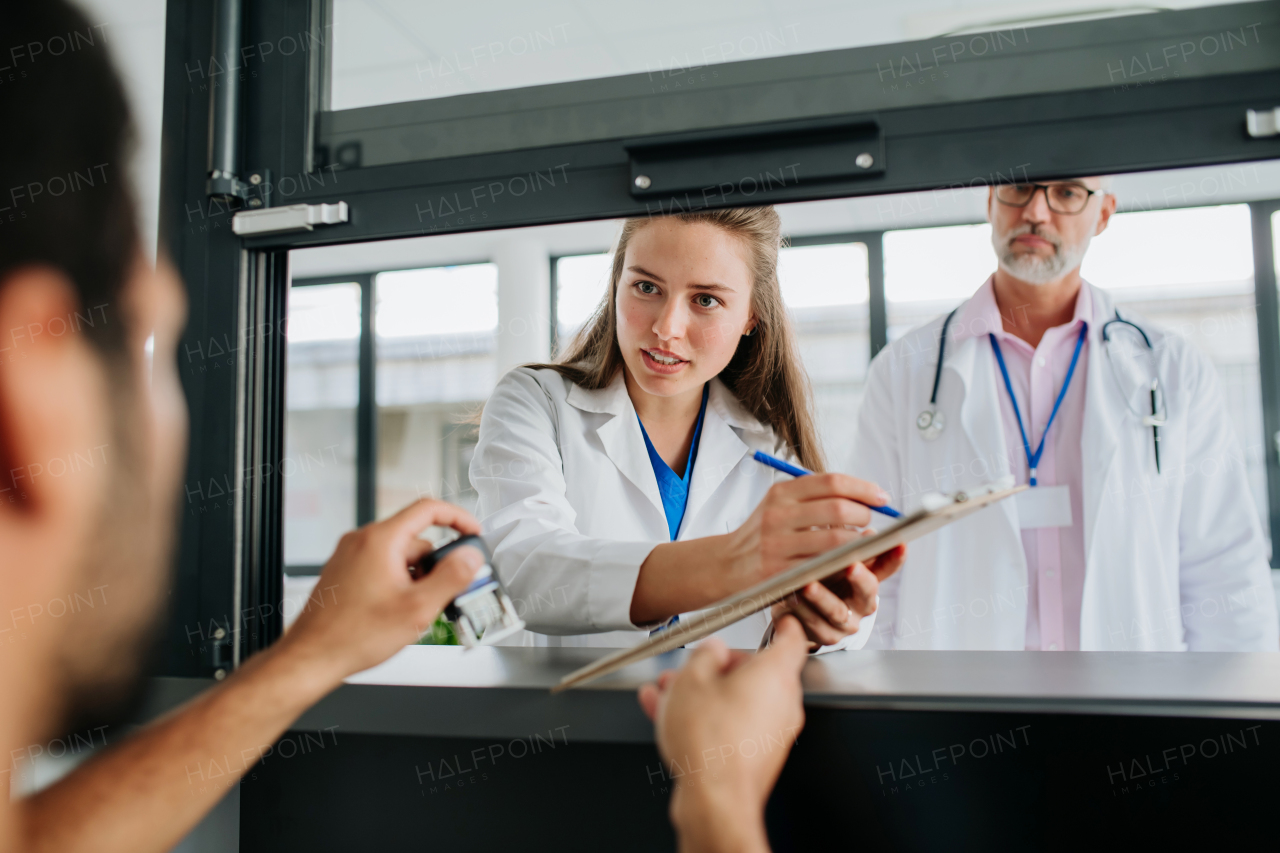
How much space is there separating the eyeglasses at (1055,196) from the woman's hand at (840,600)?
94cm

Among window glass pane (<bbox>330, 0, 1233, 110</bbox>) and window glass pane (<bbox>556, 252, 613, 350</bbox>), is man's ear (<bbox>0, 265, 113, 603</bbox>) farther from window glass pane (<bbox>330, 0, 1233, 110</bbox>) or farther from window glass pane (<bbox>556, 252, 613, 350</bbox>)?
window glass pane (<bbox>556, 252, 613, 350</bbox>)

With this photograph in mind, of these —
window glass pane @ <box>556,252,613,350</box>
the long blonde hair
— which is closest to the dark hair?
the long blonde hair

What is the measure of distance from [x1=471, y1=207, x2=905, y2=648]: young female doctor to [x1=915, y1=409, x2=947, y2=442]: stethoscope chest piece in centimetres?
36

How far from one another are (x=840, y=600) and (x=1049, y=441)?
956mm

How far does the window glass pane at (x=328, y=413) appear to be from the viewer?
4.66 m

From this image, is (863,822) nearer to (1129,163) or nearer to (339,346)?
(1129,163)

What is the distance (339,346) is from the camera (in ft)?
15.4

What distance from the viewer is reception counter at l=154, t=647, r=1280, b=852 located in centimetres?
56

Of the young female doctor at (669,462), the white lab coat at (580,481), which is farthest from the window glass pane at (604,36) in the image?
the white lab coat at (580,481)

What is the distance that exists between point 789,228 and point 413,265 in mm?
2156

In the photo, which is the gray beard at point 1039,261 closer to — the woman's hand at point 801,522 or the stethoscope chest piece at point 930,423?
the stethoscope chest piece at point 930,423

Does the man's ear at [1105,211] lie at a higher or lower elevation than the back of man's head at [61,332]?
higher

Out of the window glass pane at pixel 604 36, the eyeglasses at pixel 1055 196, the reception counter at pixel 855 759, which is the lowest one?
the reception counter at pixel 855 759

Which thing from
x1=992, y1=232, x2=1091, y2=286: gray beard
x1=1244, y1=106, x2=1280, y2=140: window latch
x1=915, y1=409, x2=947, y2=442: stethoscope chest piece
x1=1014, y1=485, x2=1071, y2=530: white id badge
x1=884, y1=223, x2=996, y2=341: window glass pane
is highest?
x1=884, y1=223, x2=996, y2=341: window glass pane
